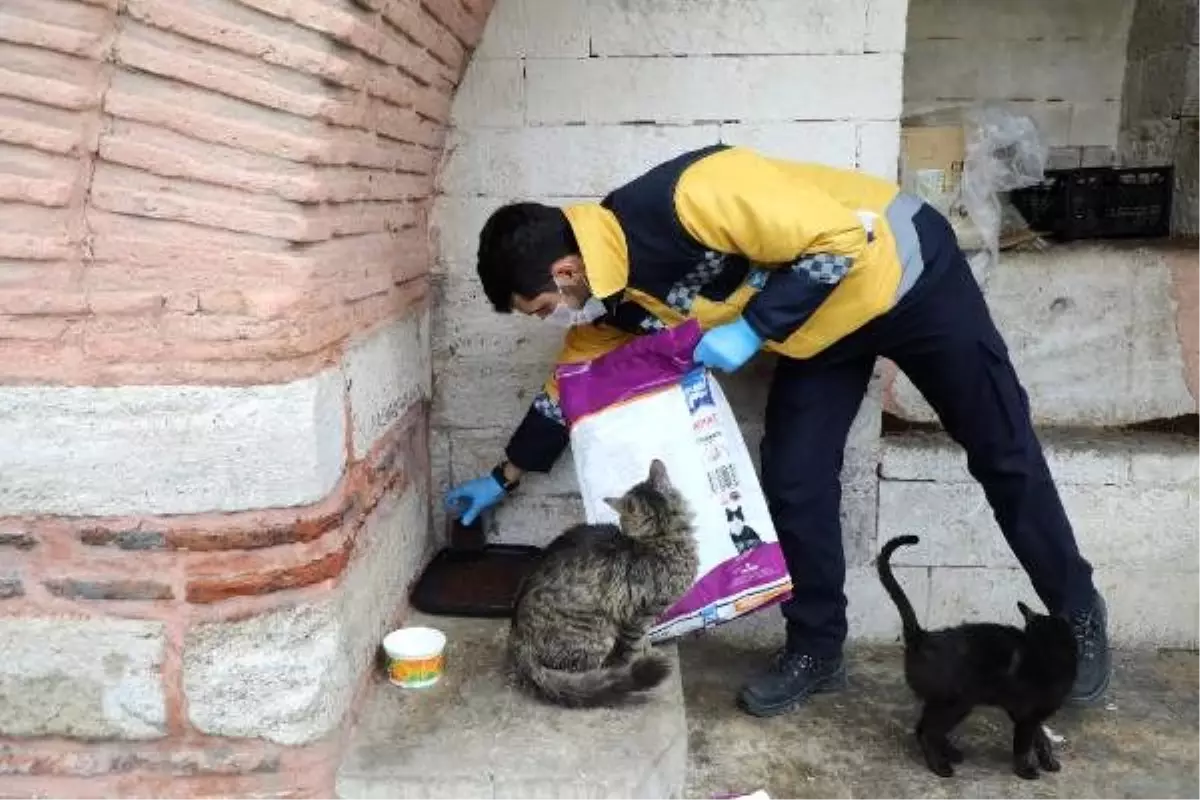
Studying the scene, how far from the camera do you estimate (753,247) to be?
2.42 meters

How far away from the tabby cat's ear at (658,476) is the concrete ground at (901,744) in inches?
29.4

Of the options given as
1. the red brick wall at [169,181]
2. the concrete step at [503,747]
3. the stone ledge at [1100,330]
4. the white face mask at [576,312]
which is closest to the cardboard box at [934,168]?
the stone ledge at [1100,330]

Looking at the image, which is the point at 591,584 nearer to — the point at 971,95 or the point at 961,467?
the point at 961,467

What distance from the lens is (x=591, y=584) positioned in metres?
2.47

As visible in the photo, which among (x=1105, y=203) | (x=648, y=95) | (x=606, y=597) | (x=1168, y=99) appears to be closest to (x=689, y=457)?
(x=606, y=597)

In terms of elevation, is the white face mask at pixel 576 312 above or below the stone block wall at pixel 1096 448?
above

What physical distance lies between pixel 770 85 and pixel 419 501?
1.63m

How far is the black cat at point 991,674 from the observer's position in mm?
2480

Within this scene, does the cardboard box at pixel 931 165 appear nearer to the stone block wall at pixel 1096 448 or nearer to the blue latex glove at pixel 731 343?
the stone block wall at pixel 1096 448

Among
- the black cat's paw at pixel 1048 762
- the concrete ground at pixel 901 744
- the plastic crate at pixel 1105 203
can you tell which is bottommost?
the concrete ground at pixel 901 744

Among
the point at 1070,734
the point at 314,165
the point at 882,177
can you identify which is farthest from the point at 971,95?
the point at 314,165

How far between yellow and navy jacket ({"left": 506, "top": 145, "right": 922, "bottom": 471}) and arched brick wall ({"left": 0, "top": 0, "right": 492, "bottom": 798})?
65 cm

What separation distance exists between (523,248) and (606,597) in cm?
86

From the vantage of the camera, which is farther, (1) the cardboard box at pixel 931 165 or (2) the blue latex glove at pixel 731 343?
(1) the cardboard box at pixel 931 165
